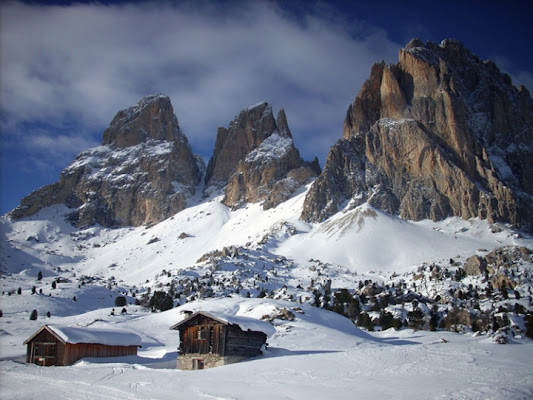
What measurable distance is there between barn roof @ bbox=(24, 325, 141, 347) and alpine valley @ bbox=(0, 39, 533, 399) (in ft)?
5.73

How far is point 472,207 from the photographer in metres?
134

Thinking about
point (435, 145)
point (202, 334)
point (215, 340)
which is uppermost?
point (435, 145)

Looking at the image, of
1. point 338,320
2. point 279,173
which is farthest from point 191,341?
Answer: point 279,173

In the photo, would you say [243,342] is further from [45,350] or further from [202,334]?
[45,350]

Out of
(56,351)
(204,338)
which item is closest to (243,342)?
(204,338)

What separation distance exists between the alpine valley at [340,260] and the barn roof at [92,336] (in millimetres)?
1747

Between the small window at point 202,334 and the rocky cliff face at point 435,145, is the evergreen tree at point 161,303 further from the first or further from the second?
the rocky cliff face at point 435,145

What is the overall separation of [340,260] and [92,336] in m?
84.6

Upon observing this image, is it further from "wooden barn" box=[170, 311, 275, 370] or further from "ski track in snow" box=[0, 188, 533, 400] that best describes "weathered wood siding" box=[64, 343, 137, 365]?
"wooden barn" box=[170, 311, 275, 370]

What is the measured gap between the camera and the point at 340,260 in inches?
4488

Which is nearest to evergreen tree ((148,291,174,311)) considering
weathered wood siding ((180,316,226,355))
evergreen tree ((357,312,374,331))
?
evergreen tree ((357,312,374,331))

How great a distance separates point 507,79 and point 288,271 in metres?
123

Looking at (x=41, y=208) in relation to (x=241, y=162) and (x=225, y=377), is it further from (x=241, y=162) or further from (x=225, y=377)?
(x=225, y=377)

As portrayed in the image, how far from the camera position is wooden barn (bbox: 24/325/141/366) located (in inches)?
1309
